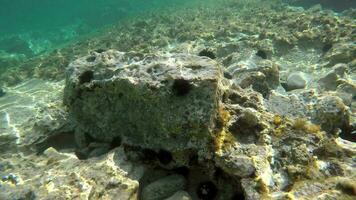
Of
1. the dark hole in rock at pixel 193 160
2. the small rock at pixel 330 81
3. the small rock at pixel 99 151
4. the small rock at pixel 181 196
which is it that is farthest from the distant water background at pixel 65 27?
the small rock at pixel 181 196

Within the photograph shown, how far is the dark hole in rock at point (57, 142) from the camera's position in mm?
6053

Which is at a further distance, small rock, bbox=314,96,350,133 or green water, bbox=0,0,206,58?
green water, bbox=0,0,206,58

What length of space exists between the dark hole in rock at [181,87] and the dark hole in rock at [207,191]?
1179 mm

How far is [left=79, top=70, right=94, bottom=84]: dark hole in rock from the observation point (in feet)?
17.1

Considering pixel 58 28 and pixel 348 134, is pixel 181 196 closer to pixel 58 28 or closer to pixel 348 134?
pixel 348 134

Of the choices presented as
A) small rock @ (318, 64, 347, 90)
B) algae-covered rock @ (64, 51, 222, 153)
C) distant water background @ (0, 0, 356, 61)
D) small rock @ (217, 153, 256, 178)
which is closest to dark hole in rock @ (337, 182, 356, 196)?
small rock @ (217, 153, 256, 178)

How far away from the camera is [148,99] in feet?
14.1

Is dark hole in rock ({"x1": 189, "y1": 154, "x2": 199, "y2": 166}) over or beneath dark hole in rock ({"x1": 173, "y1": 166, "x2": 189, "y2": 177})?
over

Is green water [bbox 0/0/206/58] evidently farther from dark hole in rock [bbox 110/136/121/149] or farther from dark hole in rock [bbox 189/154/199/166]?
dark hole in rock [bbox 189/154/199/166]

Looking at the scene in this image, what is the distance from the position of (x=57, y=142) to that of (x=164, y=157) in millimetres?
2762

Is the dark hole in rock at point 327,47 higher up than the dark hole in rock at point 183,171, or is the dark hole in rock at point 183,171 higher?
the dark hole in rock at point 183,171

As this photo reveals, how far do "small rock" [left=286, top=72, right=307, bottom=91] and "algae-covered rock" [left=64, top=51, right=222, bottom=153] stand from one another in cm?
392

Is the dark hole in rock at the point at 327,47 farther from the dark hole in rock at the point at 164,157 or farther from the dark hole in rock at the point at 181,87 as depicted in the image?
the dark hole in rock at the point at 164,157

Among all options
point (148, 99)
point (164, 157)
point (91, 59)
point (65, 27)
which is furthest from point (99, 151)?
point (65, 27)
